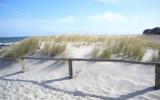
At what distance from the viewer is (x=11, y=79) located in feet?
29.7

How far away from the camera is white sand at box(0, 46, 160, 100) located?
6619 millimetres

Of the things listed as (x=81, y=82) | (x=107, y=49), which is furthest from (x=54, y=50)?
(x=81, y=82)

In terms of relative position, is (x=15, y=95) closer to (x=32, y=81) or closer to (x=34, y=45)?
(x=32, y=81)

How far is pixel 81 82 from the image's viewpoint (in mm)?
7910

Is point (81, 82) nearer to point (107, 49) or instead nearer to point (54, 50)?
point (107, 49)

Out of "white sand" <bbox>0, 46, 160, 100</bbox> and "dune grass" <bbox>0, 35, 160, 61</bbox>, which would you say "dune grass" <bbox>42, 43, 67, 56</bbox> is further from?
"white sand" <bbox>0, 46, 160, 100</bbox>

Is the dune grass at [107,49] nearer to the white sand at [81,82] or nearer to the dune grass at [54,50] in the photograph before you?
the dune grass at [54,50]

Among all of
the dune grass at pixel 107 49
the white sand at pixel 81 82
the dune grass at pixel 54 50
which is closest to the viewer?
the white sand at pixel 81 82

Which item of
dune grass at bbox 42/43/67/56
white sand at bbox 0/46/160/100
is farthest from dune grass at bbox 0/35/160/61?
white sand at bbox 0/46/160/100

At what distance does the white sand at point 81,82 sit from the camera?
662cm

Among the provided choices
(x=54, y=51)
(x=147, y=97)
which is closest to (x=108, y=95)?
(x=147, y=97)

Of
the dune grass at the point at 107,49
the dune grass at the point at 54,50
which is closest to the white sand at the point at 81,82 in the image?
the dune grass at the point at 107,49

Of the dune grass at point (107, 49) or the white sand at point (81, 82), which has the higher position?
the dune grass at point (107, 49)

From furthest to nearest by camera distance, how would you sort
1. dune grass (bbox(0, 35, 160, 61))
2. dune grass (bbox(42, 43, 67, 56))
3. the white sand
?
dune grass (bbox(42, 43, 67, 56)) < dune grass (bbox(0, 35, 160, 61)) < the white sand
